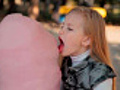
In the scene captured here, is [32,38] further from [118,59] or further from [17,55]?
[118,59]

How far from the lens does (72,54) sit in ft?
5.17

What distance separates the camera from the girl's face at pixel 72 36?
1510 mm

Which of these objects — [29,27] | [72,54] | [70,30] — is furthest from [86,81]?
[29,27]

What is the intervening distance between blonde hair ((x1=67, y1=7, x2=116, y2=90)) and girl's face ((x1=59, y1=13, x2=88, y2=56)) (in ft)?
0.10

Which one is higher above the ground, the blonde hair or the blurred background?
the blonde hair

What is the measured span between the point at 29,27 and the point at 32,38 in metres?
0.07

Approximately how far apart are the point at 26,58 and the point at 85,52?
0.38m

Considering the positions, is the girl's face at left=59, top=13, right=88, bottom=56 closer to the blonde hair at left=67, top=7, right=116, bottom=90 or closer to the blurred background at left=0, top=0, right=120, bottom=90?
the blonde hair at left=67, top=7, right=116, bottom=90

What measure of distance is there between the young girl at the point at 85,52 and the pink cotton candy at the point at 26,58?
0.10 meters

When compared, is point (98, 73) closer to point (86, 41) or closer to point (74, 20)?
point (86, 41)

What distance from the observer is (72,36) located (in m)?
1.52

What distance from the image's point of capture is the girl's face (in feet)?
4.95

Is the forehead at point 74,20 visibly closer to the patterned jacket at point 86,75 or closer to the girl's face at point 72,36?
the girl's face at point 72,36

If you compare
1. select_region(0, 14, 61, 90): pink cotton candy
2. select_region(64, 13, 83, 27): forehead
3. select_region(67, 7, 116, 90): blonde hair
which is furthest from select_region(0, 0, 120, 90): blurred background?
select_region(0, 14, 61, 90): pink cotton candy
